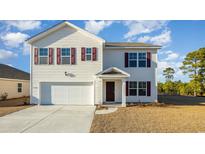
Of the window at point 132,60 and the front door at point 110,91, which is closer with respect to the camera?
the front door at point 110,91

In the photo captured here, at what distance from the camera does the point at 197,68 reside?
102 feet

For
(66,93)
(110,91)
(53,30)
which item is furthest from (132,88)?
(53,30)

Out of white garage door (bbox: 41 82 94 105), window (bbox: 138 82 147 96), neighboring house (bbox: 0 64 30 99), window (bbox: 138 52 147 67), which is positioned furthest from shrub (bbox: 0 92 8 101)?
window (bbox: 138 52 147 67)

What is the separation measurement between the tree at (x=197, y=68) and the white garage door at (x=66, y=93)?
805 inches

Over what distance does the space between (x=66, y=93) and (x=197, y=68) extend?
2311 centimetres

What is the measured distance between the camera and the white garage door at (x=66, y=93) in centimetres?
1744

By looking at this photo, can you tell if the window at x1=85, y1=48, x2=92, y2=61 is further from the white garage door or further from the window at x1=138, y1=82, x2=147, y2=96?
the window at x1=138, y1=82, x2=147, y2=96

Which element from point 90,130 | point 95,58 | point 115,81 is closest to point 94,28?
point 95,58

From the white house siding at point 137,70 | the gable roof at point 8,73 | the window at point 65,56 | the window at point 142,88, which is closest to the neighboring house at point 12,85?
the gable roof at point 8,73

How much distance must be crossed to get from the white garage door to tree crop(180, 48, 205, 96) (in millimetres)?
20445

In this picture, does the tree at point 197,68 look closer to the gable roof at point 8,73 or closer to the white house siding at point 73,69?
the white house siding at point 73,69
